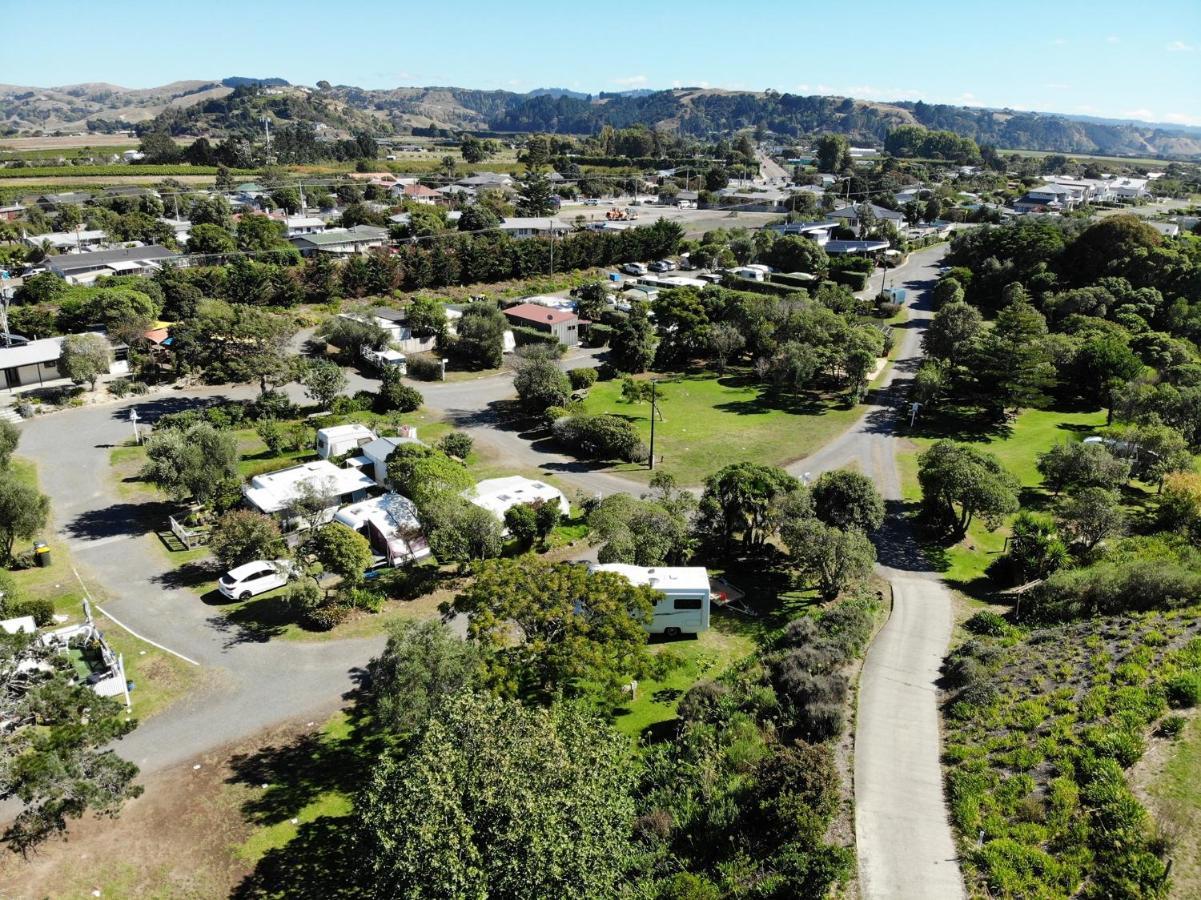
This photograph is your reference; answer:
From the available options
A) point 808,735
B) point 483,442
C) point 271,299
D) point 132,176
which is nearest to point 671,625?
point 808,735

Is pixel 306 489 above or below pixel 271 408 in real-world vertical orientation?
above

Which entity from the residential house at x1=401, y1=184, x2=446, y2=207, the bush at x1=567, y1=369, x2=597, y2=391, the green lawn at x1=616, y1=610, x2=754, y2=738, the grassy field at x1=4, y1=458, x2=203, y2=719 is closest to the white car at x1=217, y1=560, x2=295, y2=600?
the grassy field at x1=4, y1=458, x2=203, y2=719

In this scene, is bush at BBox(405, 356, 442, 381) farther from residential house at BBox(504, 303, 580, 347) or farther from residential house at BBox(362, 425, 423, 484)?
residential house at BBox(362, 425, 423, 484)

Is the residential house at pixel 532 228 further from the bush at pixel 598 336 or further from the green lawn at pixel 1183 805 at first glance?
the green lawn at pixel 1183 805

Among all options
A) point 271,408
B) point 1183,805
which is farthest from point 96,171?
point 1183,805

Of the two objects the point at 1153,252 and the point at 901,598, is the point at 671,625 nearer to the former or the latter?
the point at 901,598

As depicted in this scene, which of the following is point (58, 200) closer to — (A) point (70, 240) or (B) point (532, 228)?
(A) point (70, 240)
